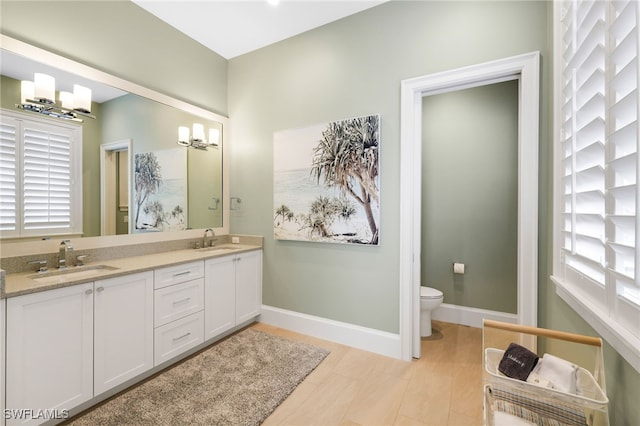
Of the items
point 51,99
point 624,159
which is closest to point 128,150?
point 51,99

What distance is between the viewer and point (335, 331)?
8.67 ft

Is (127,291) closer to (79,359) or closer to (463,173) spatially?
(79,359)

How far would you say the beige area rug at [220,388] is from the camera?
1663 mm

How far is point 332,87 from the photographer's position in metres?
2.66

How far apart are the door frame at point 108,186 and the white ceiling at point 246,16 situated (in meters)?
1.32

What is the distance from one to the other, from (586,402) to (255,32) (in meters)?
3.44

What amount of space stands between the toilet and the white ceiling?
8.85ft

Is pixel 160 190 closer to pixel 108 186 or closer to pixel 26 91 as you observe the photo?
pixel 108 186

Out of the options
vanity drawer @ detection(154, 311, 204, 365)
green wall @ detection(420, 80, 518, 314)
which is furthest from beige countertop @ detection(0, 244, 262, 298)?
green wall @ detection(420, 80, 518, 314)

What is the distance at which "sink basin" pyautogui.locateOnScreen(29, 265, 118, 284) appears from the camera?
5.42ft

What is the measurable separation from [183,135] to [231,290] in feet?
5.43

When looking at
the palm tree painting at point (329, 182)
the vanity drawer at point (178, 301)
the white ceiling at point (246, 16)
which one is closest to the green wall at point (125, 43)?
the white ceiling at point (246, 16)

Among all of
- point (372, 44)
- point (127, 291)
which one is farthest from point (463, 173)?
point (127, 291)

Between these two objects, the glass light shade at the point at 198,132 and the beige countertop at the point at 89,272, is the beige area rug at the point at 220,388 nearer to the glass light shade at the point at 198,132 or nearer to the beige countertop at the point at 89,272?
the beige countertop at the point at 89,272
